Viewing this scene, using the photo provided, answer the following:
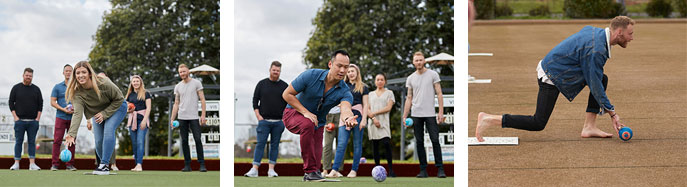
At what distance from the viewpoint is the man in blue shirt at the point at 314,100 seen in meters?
3.67

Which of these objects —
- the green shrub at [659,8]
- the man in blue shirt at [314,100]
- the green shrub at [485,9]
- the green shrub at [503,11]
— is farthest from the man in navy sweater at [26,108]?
the green shrub at [659,8]

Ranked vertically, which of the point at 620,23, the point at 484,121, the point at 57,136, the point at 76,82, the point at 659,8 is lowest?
the point at 57,136

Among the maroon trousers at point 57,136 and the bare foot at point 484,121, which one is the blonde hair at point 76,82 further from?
the bare foot at point 484,121

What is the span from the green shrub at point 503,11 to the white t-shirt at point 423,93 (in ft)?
46.4

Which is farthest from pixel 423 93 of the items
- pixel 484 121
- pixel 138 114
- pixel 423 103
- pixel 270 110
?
pixel 138 114

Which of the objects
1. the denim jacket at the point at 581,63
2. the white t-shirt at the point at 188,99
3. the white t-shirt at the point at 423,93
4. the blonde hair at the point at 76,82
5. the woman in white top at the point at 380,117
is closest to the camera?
the denim jacket at the point at 581,63

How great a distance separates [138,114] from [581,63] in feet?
13.3

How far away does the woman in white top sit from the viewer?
5.27 meters

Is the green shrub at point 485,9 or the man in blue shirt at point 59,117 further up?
the green shrub at point 485,9

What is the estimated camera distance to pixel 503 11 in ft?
60.4

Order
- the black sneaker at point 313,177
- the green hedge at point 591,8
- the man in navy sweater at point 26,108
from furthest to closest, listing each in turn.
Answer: the green hedge at point 591,8, the man in navy sweater at point 26,108, the black sneaker at point 313,177

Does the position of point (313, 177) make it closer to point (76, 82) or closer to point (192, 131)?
point (76, 82)

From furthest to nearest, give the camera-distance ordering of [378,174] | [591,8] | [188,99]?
[591,8] < [188,99] < [378,174]

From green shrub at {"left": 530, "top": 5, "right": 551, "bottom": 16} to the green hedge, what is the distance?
0.46 metres
